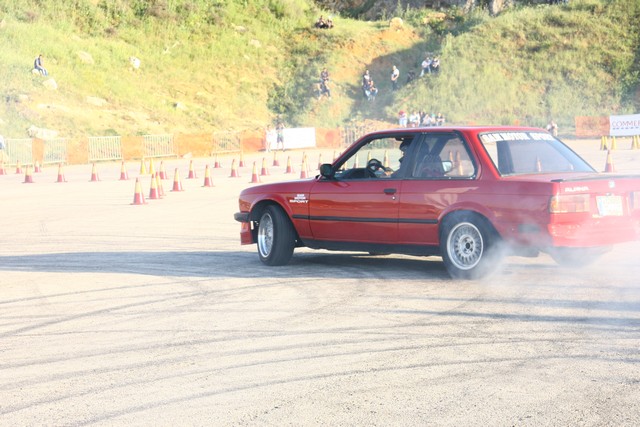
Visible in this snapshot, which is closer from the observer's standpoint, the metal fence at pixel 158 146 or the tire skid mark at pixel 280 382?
the tire skid mark at pixel 280 382

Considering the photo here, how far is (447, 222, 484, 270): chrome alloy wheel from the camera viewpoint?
10.2 m

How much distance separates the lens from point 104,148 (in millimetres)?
47625

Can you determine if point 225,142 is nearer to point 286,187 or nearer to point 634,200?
point 286,187

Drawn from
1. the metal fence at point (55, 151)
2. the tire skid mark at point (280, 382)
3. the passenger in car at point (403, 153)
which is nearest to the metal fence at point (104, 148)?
the metal fence at point (55, 151)

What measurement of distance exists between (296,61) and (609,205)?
65814 mm

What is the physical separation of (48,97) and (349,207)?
4667cm

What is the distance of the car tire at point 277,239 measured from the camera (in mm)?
11703

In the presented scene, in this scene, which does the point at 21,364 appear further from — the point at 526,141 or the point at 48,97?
the point at 48,97

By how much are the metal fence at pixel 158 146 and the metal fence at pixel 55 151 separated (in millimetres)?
4288

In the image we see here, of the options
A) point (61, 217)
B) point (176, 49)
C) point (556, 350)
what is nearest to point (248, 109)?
point (176, 49)

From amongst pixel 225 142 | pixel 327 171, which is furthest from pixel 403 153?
Answer: pixel 225 142

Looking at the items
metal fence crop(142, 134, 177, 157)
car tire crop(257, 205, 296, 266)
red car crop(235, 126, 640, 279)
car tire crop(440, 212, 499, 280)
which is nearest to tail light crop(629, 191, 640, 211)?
red car crop(235, 126, 640, 279)

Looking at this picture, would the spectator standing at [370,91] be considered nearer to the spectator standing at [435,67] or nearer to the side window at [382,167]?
the spectator standing at [435,67]

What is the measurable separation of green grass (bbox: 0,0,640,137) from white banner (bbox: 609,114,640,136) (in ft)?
22.3
